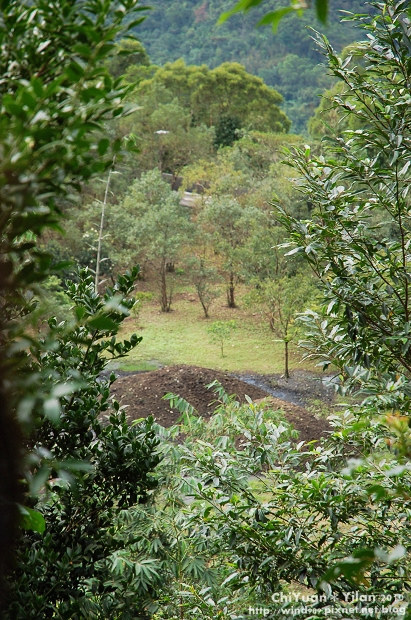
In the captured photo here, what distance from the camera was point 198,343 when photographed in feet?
50.1

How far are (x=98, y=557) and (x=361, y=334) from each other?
1480 mm

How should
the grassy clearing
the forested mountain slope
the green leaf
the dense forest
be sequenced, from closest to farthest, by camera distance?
the green leaf
the dense forest
the grassy clearing
the forested mountain slope

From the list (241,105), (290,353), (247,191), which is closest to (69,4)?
(290,353)

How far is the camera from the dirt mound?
9913 mm

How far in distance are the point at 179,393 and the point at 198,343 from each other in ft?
15.6

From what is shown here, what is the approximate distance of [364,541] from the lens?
2.36 m

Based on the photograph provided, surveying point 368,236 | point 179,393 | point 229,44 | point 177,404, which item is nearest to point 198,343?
point 179,393

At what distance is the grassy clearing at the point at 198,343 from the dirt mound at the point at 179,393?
6.56ft

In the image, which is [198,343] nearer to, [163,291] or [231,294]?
[163,291]

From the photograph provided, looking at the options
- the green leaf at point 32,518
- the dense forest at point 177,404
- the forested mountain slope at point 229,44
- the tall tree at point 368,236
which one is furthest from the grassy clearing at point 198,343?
the forested mountain slope at point 229,44

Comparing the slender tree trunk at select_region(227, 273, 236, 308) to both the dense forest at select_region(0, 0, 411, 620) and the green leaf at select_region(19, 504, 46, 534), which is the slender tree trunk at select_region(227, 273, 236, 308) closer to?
the dense forest at select_region(0, 0, 411, 620)

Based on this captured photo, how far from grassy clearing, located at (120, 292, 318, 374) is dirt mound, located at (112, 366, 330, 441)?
200 cm

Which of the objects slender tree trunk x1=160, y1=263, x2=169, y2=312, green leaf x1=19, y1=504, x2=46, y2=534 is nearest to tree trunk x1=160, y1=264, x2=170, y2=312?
slender tree trunk x1=160, y1=263, x2=169, y2=312

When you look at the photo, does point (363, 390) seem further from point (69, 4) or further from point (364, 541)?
point (69, 4)
